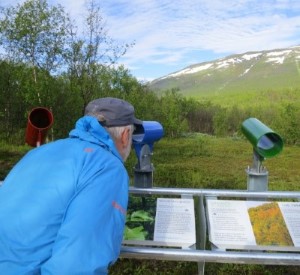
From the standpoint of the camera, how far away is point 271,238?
9.34 feet

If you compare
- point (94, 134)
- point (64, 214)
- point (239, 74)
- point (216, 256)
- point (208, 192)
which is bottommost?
point (216, 256)

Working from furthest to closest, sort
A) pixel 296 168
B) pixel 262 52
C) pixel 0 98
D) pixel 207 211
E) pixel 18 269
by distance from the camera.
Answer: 1. pixel 262 52
2. pixel 0 98
3. pixel 296 168
4. pixel 207 211
5. pixel 18 269

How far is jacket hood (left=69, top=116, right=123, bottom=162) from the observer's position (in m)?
1.70

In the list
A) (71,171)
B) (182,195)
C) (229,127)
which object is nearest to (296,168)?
(182,195)

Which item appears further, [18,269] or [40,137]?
[40,137]

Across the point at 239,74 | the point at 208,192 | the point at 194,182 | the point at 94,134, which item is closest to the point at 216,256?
the point at 208,192

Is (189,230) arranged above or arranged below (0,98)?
below

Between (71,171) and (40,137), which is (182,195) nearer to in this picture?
(40,137)

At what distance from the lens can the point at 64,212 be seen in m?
1.46

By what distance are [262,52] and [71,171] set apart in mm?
197909

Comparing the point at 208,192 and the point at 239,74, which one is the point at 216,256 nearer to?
the point at 208,192

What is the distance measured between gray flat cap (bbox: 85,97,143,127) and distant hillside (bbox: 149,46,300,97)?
396 ft

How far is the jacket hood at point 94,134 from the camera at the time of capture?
1.70m

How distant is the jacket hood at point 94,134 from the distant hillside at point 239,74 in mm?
120845
